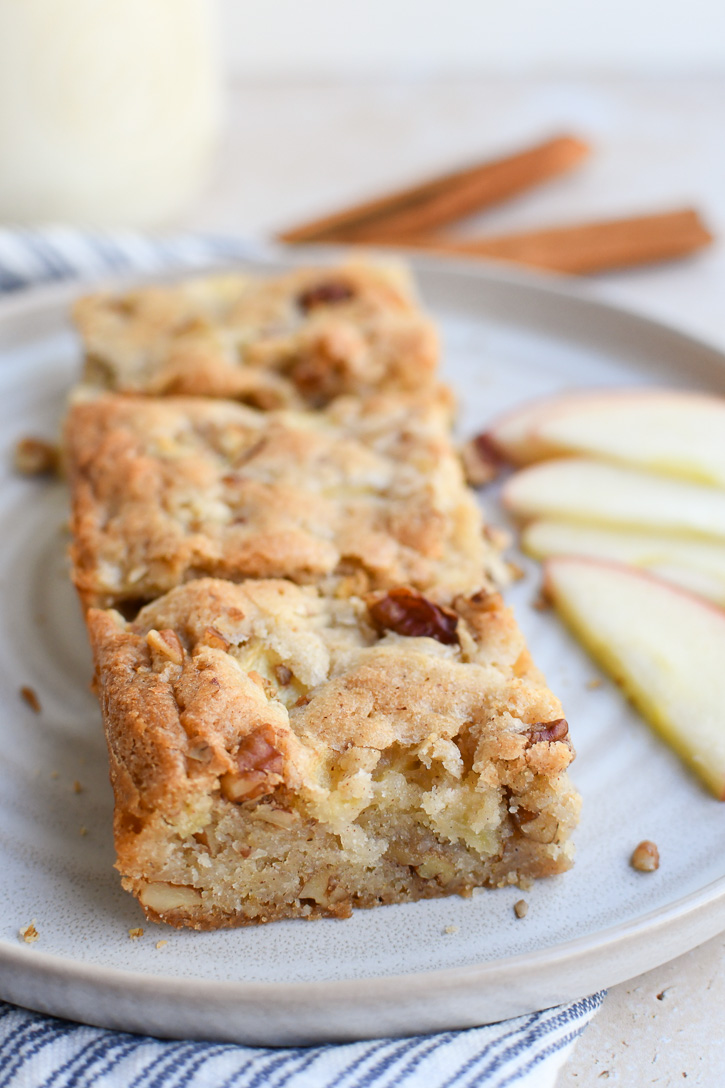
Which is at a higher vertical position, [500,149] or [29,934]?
[500,149]

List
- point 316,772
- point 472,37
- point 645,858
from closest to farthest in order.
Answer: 1. point 316,772
2. point 645,858
3. point 472,37

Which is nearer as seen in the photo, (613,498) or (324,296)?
(613,498)

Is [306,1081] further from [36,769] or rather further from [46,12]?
[46,12]

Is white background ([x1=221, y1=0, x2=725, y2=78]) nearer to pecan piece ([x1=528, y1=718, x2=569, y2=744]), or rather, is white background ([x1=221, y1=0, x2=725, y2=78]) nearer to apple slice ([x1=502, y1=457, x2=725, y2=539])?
apple slice ([x1=502, y1=457, x2=725, y2=539])

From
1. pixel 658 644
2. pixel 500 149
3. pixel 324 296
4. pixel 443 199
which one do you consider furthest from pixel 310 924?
pixel 500 149

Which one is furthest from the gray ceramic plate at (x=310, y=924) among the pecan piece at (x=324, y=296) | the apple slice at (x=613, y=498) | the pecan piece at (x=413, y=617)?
the pecan piece at (x=324, y=296)

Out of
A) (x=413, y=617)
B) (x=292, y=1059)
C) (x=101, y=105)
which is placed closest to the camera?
(x=292, y=1059)

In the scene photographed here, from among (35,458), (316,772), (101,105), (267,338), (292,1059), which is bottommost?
(292,1059)

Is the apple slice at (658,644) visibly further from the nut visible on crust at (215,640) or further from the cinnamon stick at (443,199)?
the cinnamon stick at (443,199)

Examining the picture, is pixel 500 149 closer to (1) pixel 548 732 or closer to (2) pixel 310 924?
(1) pixel 548 732
